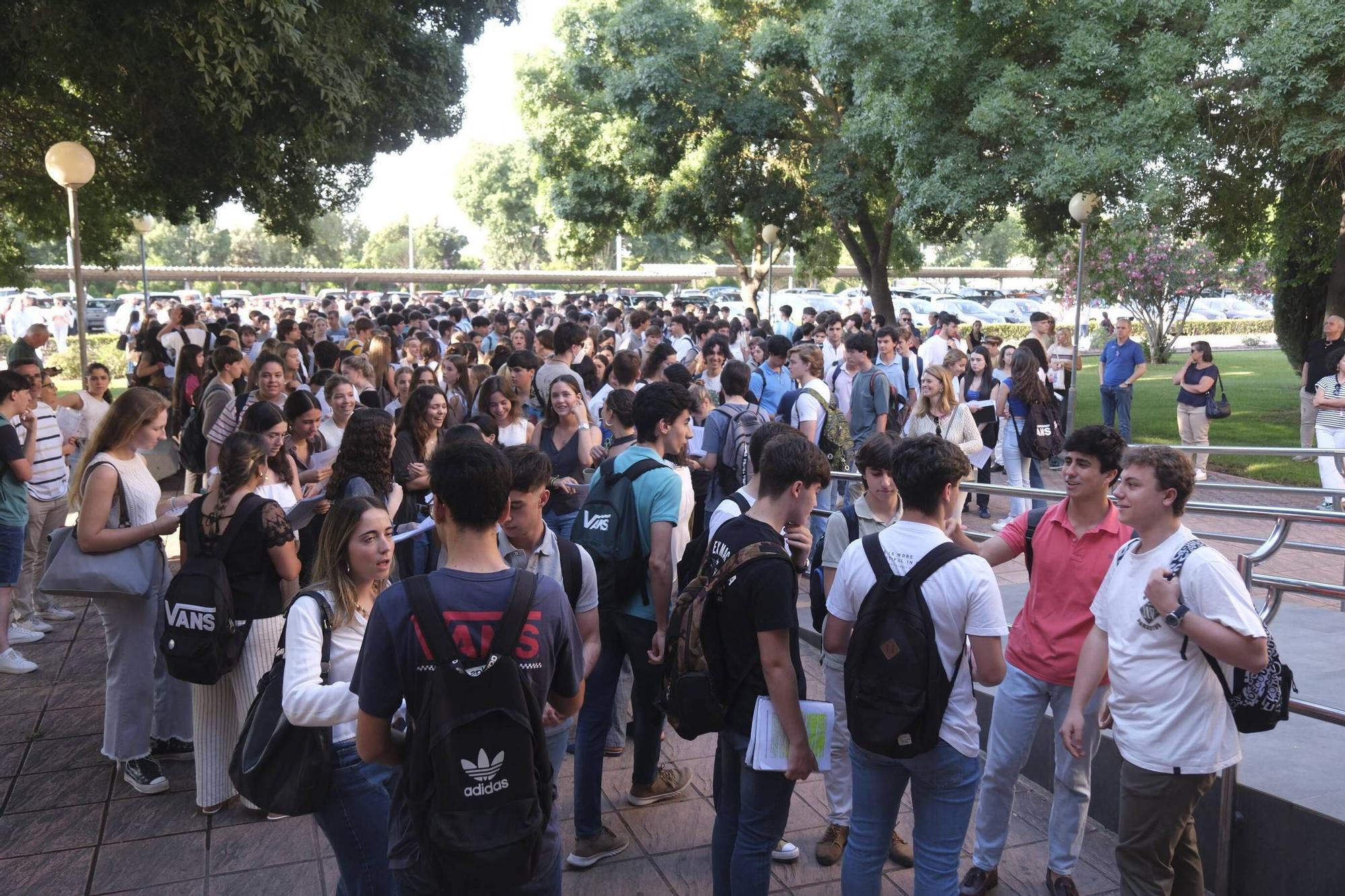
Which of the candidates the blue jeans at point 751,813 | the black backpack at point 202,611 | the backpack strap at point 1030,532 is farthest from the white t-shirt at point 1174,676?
the black backpack at point 202,611

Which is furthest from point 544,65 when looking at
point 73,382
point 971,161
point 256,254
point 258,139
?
point 256,254

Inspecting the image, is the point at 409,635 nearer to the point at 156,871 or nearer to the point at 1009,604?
the point at 156,871

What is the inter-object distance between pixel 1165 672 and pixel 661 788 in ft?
8.08

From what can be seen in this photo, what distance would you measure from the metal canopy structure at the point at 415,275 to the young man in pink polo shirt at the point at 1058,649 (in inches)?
1906

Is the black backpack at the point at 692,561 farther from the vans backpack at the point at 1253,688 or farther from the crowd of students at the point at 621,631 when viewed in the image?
the vans backpack at the point at 1253,688

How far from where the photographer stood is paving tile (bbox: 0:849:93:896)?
4.13 m

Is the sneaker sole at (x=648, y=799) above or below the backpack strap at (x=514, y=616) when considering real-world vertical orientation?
below

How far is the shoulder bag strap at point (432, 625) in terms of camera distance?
243 centimetres

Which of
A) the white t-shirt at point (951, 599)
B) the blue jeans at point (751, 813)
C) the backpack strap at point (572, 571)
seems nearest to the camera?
the white t-shirt at point (951, 599)

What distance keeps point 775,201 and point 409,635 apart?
20.5 m

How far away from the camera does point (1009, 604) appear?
6.88m

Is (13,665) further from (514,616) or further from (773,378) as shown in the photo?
(773,378)

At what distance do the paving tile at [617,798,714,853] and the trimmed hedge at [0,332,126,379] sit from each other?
19275 mm

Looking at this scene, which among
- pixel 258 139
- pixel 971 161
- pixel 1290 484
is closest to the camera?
pixel 258 139
